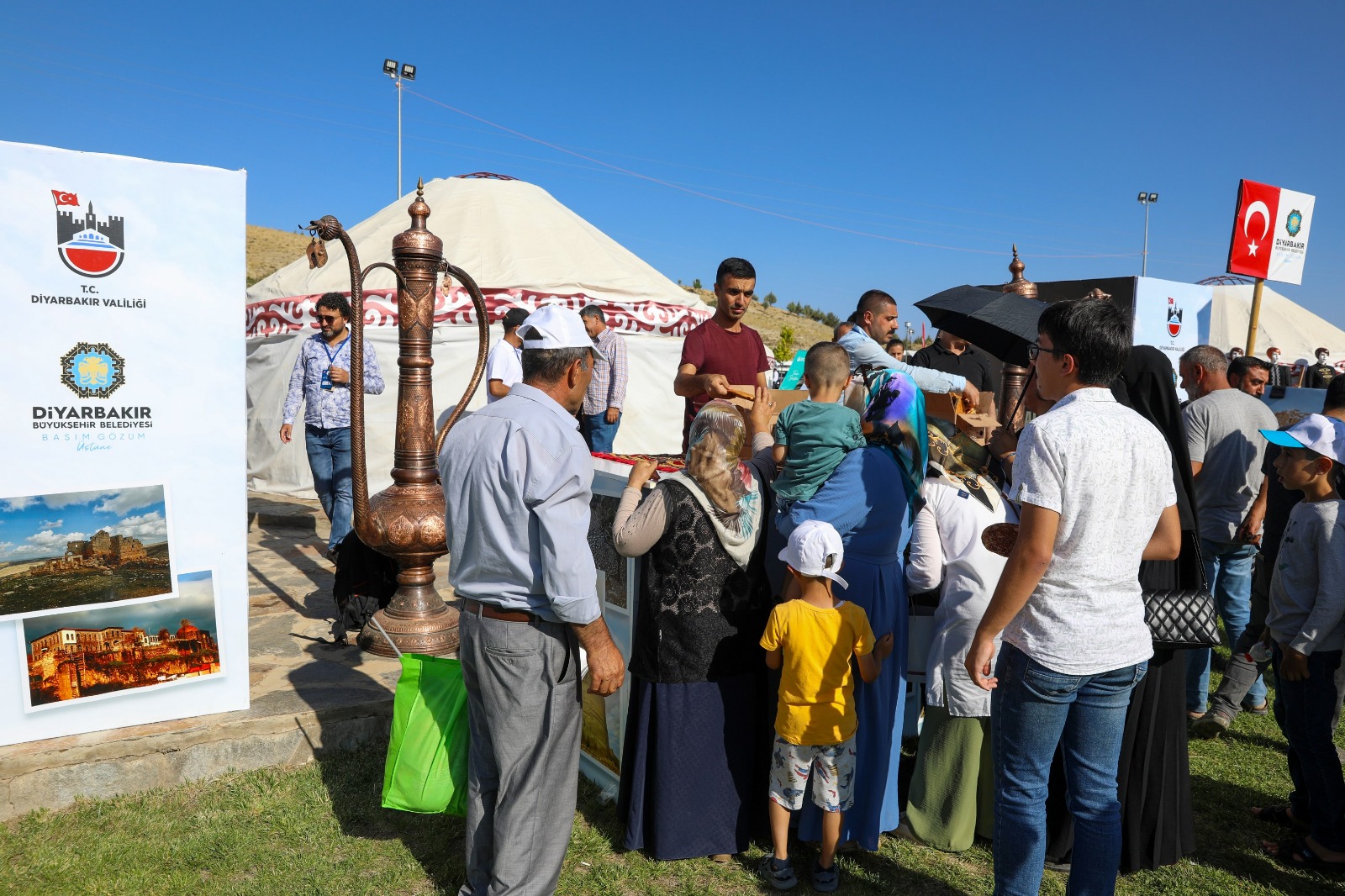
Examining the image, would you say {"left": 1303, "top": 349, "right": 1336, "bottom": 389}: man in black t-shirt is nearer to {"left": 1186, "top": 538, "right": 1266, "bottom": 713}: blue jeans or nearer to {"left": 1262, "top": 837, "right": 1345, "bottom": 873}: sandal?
{"left": 1186, "top": 538, "right": 1266, "bottom": 713}: blue jeans

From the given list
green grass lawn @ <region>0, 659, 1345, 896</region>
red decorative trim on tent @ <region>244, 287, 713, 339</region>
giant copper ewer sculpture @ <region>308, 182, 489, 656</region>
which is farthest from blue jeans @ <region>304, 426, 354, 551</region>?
red decorative trim on tent @ <region>244, 287, 713, 339</region>

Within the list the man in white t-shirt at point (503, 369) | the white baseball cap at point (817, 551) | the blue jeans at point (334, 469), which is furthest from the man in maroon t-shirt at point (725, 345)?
the blue jeans at point (334, 469)

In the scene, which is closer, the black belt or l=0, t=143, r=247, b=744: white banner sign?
the black belt

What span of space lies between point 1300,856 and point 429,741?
128 inches

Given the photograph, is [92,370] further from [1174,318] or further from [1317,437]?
[1174,318]

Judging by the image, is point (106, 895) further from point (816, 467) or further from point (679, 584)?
point (816, 467)

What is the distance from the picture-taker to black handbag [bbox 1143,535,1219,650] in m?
2.68

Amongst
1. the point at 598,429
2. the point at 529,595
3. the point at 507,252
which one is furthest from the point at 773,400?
the point at 507,252

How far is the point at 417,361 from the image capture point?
434cm

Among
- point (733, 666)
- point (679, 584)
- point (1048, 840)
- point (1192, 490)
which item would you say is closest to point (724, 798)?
point (733, 666)

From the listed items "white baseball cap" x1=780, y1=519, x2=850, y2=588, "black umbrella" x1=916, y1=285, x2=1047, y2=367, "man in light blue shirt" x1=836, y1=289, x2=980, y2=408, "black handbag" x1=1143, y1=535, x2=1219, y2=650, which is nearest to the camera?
"black handbag" x1=1143, y1=535, x2=1219, y2=650

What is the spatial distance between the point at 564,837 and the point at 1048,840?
5.99 ft

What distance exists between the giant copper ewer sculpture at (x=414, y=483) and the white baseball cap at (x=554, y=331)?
177 cm

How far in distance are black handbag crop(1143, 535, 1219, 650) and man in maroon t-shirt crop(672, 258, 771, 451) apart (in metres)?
2.12
